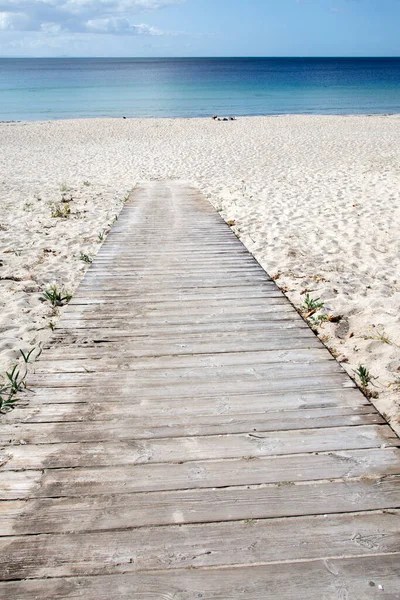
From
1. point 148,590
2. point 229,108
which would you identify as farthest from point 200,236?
point 229,108

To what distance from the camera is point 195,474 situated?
7.64 ft

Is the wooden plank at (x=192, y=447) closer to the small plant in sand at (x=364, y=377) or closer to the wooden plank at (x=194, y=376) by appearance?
the wooden plank at (x=194, y=376)

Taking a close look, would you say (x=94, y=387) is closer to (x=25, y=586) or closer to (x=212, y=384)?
(x=212, y=384)

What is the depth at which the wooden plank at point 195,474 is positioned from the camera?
2.25 meters

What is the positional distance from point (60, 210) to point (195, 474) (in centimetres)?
828

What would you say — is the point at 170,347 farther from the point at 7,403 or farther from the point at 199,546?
the point at 199,546

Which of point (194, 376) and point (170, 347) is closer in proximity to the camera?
point (194, 376)

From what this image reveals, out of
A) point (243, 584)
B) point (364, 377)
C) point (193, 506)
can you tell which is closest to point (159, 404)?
point (193, 506)

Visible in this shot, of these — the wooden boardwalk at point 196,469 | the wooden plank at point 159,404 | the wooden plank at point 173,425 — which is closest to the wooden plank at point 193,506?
the wooden boardwalk at point 196,469

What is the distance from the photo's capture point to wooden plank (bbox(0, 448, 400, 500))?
7.38 feet

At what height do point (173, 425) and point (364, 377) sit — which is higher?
point (173, 425)

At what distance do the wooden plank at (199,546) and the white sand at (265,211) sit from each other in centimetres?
124

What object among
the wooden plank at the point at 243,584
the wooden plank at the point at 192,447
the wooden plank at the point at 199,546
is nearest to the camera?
the wooden plank at the point at 243,584

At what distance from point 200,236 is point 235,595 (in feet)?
18.1
